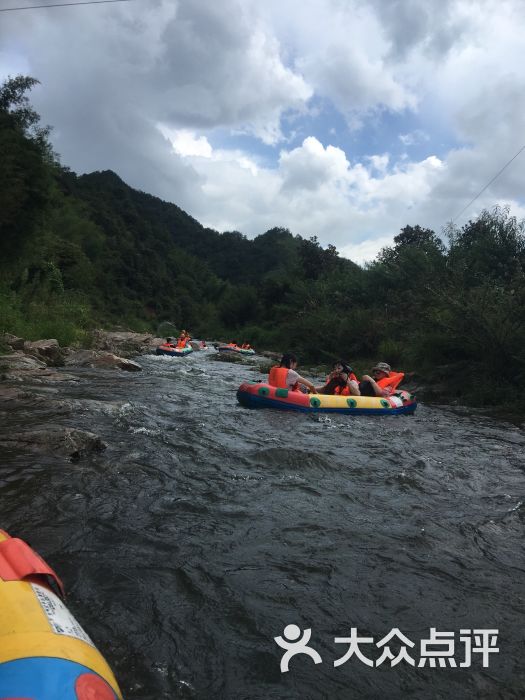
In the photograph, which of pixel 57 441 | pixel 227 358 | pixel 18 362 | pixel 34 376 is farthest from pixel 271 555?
pixel 227 358

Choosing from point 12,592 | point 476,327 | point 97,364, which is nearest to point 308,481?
point 12,592

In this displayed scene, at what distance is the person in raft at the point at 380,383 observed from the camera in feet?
30.0

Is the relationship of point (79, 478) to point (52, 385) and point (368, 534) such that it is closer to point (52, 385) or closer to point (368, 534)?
point (368, 534)

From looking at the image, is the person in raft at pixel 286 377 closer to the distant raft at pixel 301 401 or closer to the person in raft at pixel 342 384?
the distant raft at pixel 301 401

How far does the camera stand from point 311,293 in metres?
31.2

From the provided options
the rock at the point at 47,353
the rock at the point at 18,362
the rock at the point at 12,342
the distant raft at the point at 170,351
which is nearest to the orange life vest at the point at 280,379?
the rock at the point at 18,362

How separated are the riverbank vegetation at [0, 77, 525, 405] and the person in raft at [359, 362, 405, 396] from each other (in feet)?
6.93

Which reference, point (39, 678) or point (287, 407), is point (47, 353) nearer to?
point (287, 407)

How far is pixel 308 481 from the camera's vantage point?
4.47 m

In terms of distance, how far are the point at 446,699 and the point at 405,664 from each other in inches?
9.2

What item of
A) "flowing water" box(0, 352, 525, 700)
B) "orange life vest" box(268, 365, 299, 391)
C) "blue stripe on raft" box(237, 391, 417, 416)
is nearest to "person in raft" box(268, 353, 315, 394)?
"orange life vest" box(268, 365, 299, 391)

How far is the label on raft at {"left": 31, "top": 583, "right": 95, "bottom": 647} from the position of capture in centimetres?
162

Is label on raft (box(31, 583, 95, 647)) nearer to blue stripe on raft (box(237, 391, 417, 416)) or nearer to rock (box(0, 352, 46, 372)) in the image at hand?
blue stripe on raft (box(237, 391, 417, 416))

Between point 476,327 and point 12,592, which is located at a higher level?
point 476,327
